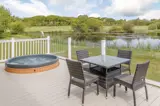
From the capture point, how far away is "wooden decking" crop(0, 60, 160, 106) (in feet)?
8.95

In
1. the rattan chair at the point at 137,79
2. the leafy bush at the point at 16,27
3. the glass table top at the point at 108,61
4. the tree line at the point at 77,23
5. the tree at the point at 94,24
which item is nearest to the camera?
the rattan chair at the point at 137,79

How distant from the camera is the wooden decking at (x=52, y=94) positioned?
2.73m

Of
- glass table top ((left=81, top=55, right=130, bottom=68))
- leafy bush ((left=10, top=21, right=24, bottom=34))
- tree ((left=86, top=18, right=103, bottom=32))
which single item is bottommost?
glass table top ((left=81, top=55, right=130, bottom=68))

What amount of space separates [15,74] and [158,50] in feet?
25.4

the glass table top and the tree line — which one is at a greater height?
the tree line

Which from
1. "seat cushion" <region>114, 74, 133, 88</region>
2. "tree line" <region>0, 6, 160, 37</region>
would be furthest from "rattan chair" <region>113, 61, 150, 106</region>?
"tree line" <region>0, 6, 160, 37</region>

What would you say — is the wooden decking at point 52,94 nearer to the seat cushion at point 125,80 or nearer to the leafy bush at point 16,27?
the seat cushion at point 125,80

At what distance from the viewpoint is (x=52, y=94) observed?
3.11m

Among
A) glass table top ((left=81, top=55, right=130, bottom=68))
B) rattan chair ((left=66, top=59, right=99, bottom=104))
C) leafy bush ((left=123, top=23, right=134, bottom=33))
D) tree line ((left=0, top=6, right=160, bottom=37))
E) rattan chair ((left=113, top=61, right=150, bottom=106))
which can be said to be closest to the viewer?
rattan chair ((left=113, top=61, right=150, bottom=106))

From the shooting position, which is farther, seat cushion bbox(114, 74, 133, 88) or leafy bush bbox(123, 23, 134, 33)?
leafy bush bbox(123, 23, 134, 33)

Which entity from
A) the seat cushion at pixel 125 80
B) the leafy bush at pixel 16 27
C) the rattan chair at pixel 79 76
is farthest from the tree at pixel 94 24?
the rattan chair at pixel 79 76

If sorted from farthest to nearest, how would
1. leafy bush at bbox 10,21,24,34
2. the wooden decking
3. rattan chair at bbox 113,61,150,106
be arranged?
1. leafy bush at bbox 10,21,24,34
2. the wooden decking
3. rattan chair at bbox 113,61,150,106

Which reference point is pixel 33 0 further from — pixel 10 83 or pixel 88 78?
pixel 88 78

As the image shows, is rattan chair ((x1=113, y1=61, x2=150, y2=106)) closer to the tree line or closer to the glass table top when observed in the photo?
the glass table top
